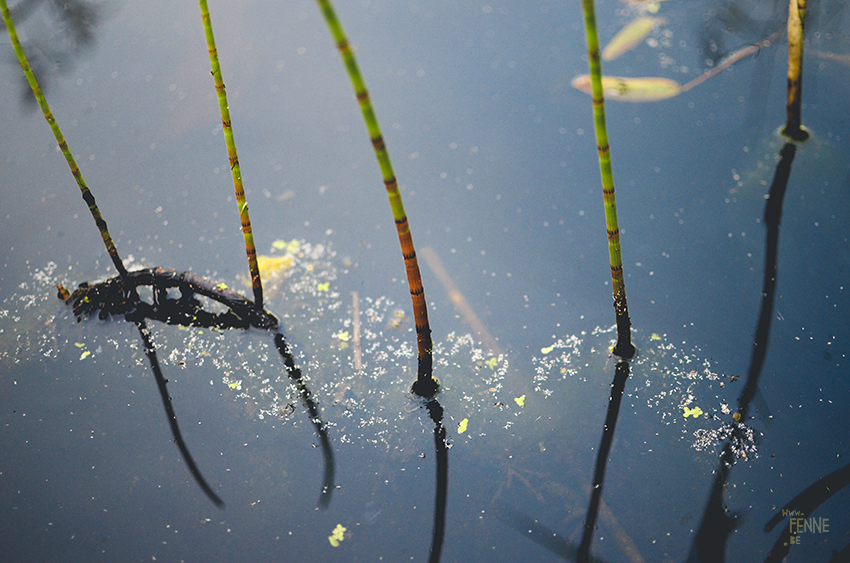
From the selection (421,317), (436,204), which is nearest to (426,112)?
(436,204)

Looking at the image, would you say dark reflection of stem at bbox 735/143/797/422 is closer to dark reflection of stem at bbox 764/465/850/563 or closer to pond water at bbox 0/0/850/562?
pond water at bbox 0/0/850/562

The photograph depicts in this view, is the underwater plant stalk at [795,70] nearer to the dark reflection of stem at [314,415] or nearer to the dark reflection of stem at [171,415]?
the dark reflection of stem at [314,415]

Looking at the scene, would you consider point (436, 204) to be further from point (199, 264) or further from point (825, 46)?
point (825, 46)

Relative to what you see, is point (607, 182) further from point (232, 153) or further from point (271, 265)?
point (271, 265)

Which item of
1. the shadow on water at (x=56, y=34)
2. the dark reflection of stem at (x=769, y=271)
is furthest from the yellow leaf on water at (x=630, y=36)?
the shadow on water at (x=56, y=34)

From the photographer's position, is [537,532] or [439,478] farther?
[439,478]

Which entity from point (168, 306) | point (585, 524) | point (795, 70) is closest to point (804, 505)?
point (585, 524)
